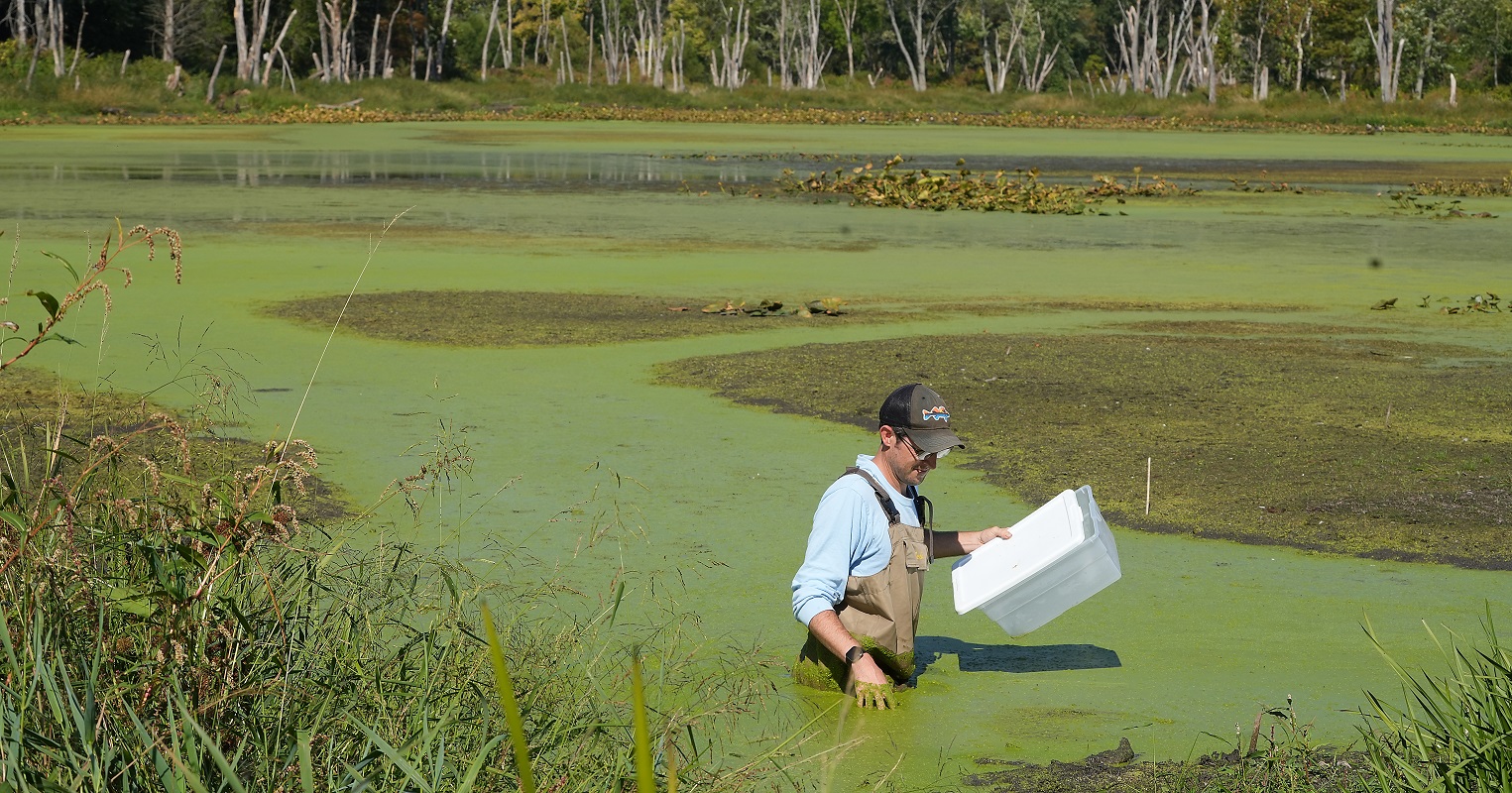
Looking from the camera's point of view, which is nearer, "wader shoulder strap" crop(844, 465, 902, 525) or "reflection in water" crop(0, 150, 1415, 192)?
"wader shoulder strap" crop(844, 465, 902, 525)

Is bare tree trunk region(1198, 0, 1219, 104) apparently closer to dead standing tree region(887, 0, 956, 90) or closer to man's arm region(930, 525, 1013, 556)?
dead standing tree region(887, 0, 956, 90)

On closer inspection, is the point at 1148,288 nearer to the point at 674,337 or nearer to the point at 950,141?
the point at 674,337

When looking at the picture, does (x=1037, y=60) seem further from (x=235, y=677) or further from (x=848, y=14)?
(x=235, y=677)

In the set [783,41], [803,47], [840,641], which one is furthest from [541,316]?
[803,47]

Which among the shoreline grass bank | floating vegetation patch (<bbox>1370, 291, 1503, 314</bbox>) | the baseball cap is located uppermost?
the shoreline grass bank

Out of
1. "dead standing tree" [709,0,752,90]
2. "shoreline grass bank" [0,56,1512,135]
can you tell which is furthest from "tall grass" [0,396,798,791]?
"dead standing tree" [709,0,752,90]

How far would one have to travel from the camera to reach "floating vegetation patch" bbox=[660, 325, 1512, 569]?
212 inches

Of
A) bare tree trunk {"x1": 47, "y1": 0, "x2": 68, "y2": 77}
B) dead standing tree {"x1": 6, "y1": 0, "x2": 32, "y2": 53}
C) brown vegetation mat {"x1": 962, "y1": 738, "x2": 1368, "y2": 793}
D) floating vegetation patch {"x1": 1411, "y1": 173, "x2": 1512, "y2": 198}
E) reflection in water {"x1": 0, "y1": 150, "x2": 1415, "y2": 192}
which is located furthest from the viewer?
dead standing tree {"x1": 6, "y1": 0, "x2": 32, "y2": 53}

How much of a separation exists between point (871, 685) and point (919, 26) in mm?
63826

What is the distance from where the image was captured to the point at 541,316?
9.51m

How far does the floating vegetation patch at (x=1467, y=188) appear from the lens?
21.5 meters

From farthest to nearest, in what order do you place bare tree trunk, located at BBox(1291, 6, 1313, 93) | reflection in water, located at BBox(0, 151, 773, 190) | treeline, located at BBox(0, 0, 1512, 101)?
bare tree trunk, located at BBox(1291, 6, 1313, 93) → treeline, located at BBox(0, 0, 1512, 101) → reflection in water, located at BBox(0, 151, 773, 190)

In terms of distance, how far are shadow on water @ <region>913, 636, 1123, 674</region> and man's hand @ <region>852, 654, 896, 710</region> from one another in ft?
1.03

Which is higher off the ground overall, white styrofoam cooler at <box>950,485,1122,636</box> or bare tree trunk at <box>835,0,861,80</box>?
bare tree trunk at <box>835,0,861,80</box>
